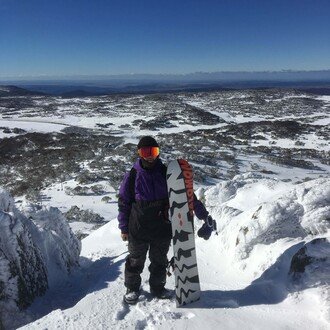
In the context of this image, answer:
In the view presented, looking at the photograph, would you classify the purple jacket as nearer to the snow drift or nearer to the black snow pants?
the black snow pants

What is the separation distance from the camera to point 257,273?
5465 mm

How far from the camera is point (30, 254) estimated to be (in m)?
6.38

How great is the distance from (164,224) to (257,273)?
1.76 metres

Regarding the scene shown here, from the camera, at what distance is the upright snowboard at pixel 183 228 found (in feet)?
15.5

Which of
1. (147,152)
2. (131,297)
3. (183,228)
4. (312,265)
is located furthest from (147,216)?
(312,265)

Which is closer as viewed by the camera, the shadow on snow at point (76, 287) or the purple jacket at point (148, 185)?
the purple jacket at point (148, 185)

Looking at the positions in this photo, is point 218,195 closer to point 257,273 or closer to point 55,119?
point 257,273

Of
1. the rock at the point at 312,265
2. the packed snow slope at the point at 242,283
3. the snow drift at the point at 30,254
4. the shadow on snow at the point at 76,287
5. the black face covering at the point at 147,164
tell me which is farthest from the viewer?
the shadow on snow at the point at 76,287

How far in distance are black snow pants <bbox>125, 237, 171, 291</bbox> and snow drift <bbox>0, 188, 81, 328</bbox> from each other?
6.54 ft

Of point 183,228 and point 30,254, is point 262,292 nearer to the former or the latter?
point 183,228

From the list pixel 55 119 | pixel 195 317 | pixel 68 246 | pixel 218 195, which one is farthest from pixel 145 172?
pixel 55 119

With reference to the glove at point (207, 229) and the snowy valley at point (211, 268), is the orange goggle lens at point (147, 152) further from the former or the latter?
the snowy valley at point (211, 268)

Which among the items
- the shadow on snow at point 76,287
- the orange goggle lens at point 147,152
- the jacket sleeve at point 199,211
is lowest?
the shadow on snow at point 76,287

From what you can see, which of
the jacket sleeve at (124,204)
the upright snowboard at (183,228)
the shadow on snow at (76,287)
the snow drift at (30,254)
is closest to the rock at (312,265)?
the upright snowboard at (183,228)
